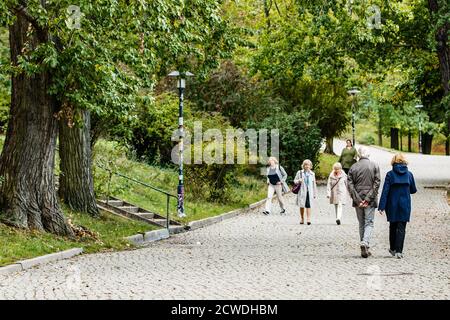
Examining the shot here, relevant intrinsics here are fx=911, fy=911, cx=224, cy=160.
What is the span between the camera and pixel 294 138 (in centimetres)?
4106

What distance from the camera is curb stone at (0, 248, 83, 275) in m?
13.4

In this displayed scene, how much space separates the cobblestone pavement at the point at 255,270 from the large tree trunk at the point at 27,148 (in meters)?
2.12

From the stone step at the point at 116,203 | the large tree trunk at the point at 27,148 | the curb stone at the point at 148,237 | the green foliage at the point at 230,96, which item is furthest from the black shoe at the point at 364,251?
the green foliage at the point at 230,96

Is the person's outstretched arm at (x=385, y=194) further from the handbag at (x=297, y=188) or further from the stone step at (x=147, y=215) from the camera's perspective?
the stone step at (x=147, y=215)

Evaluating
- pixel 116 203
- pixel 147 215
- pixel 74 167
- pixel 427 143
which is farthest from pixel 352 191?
pixel 427 143

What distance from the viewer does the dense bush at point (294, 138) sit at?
40.9 meters

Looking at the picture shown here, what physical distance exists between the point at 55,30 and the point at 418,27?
2307cm

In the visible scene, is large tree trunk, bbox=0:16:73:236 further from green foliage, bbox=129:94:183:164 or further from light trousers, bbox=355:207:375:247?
green foliage, bbox=129:94:183:164

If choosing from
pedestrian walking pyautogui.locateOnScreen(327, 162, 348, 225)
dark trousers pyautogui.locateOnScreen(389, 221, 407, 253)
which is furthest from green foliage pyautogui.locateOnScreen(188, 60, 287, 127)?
dark trousers pyautogui.locateOnScreen(389, 221, 407, 253)

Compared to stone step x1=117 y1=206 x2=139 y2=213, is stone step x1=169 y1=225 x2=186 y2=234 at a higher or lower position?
lower

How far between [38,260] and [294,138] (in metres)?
27.2

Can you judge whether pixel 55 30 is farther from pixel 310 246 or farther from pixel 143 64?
pixel 310 246

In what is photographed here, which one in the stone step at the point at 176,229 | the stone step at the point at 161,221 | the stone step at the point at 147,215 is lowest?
the stone step at the point at 176,229

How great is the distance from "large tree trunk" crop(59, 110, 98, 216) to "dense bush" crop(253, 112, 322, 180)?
19584 mm
